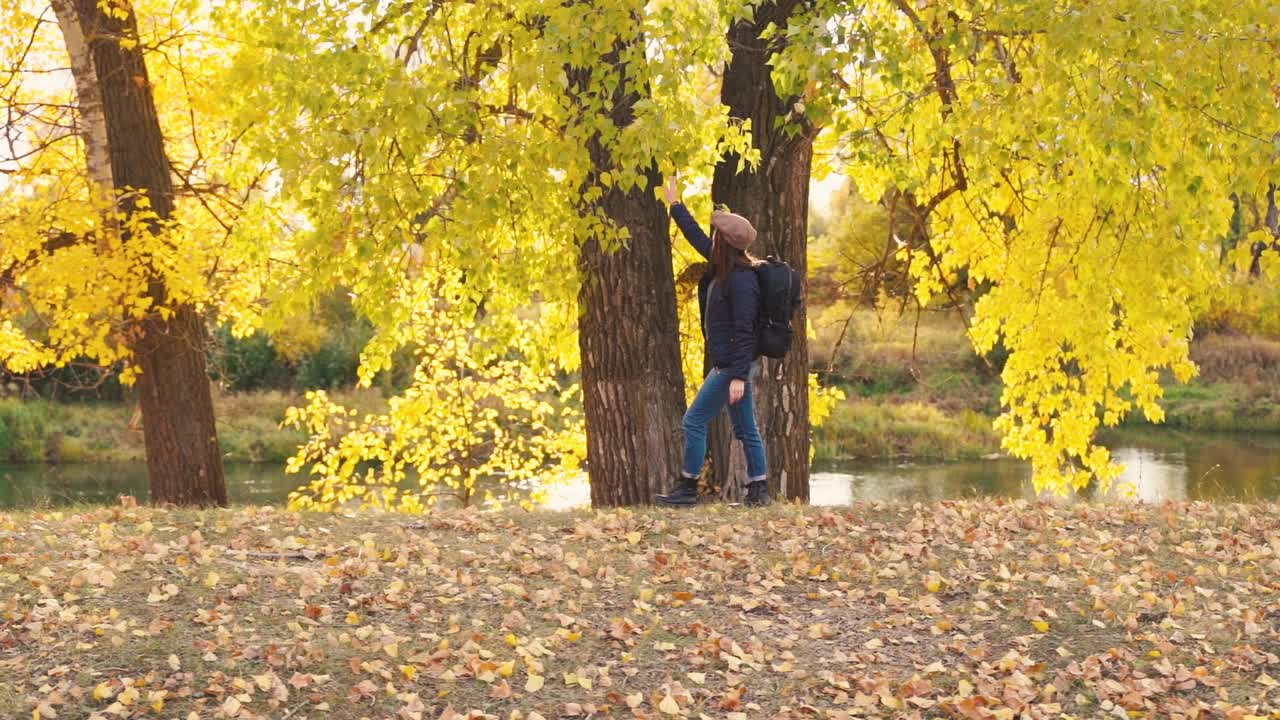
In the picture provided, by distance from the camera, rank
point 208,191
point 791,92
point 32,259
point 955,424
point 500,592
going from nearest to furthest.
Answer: point 500,592
point 791,92
point 32,259
point 208,191
point 955,424

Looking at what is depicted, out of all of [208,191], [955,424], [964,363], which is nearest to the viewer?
[208,191]

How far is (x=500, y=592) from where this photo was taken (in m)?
5.85

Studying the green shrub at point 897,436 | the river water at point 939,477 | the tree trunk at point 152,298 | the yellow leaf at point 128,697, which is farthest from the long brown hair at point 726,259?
the green shrub at point 897,436

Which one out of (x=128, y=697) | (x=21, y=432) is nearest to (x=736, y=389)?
(x=128, y=697)

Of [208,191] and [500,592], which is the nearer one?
[500,592]

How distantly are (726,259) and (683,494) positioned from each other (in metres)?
1.54

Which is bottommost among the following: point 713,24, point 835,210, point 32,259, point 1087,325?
point 1087,325

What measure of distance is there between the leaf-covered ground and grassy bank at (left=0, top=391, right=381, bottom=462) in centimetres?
1890

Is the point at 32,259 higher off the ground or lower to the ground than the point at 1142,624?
higher

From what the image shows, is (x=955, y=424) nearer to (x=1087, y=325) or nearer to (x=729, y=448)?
(x=1087, y=325)

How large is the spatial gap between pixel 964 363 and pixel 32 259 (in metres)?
24.4

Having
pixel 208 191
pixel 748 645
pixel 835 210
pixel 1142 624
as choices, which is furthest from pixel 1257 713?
pixel 835 210

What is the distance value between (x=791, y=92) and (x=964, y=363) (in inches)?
1013

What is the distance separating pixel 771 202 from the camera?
8.06 m
